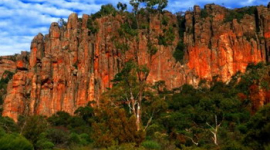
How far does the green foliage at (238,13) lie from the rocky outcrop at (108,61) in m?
1.18

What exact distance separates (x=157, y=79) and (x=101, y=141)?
4878 cm

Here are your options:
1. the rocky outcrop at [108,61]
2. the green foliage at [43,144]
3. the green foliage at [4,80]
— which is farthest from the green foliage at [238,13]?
the green foliage at [43,144]

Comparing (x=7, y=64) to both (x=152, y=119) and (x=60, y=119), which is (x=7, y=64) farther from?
(x=152, y=119)

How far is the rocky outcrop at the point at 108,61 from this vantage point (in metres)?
68.4

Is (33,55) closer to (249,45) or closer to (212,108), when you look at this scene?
(249,45)

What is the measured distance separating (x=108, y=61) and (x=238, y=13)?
32172 millimetres

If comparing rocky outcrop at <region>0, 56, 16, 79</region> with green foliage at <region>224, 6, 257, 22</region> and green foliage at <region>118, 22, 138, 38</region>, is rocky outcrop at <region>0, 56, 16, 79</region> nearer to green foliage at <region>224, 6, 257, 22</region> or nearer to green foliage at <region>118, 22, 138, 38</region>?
green foliage at <region>224, 6, 257, 22</region>

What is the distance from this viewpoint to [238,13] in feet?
267

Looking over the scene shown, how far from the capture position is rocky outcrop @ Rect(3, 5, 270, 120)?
68438 mm

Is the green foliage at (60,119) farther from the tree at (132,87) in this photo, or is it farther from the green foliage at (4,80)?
the tree at (132,87)

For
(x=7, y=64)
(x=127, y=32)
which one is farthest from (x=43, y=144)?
(x=7, y=64)

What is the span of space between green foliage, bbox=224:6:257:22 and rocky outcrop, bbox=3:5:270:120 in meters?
1.18

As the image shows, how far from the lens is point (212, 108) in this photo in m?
36.8

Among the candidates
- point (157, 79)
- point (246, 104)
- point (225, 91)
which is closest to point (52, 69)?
point (157, 79)
